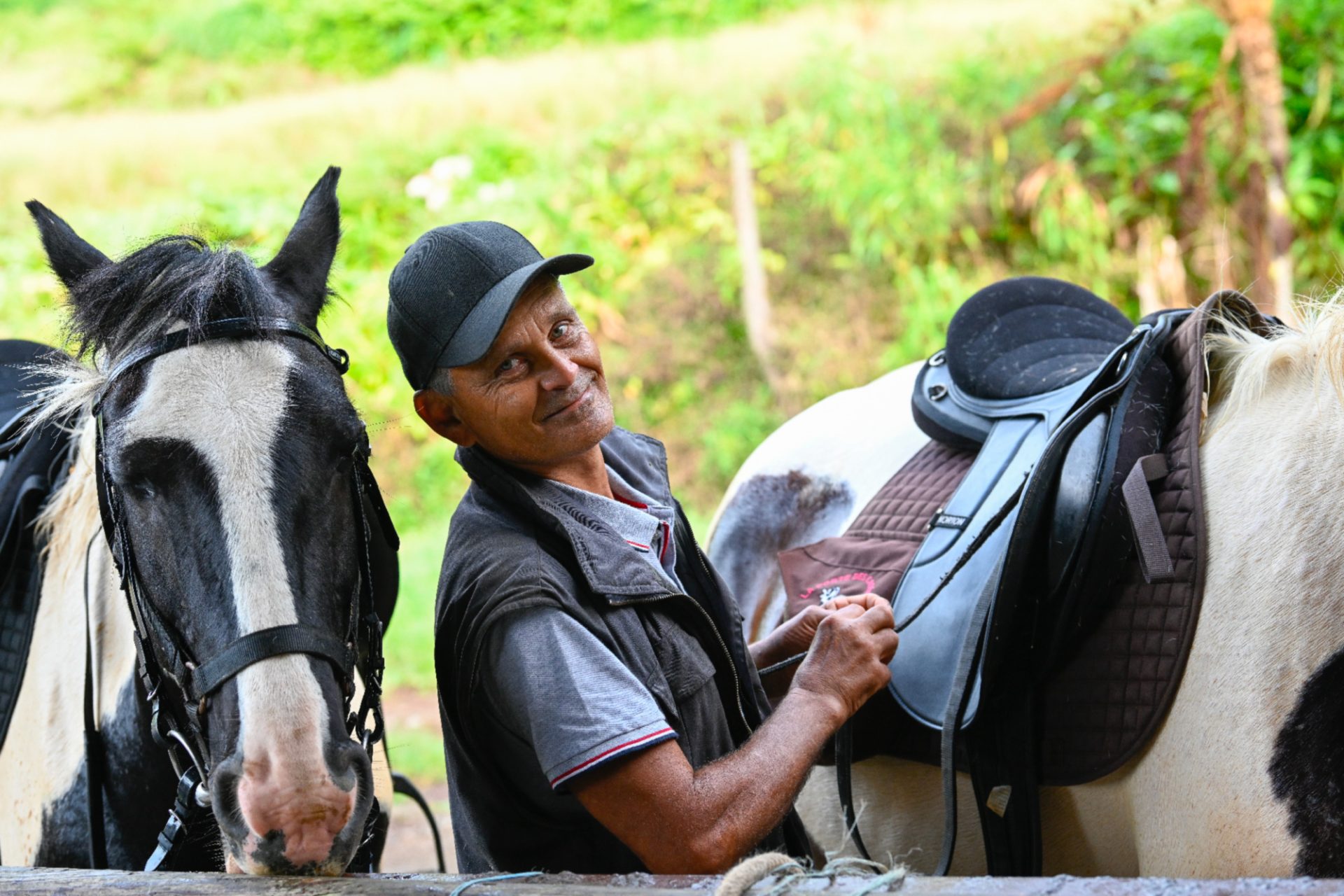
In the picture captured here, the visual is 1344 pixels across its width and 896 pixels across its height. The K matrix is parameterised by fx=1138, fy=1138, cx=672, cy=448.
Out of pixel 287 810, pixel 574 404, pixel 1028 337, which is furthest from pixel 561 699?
pixel 1028 337

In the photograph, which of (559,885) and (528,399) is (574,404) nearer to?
(528,399)

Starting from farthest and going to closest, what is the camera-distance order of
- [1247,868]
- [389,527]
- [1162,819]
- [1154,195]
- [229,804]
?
[1154,195]
[389,527]
[1162,819]
[1247,868]
[229,804]

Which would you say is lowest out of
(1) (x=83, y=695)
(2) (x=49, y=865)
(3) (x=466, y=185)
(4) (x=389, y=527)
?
(2) (x=49, y=865)

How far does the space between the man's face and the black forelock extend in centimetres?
30

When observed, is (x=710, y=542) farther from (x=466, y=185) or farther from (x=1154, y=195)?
(x=466, y=185)

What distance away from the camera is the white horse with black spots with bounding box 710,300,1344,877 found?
1.46 metres

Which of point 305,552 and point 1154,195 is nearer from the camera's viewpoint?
point 305,552

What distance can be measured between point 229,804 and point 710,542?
5.05ft

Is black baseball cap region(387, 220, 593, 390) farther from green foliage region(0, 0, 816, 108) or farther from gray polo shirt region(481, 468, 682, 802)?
green foliage region(0, 0, 816, 108)

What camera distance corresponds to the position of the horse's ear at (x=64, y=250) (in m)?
1.79

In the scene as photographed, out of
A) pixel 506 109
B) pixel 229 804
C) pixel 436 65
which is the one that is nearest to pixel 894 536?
pixel 229 804

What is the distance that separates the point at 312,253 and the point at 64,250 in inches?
14.7

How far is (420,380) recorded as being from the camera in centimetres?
169

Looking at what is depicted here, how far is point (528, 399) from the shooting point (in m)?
1.63
